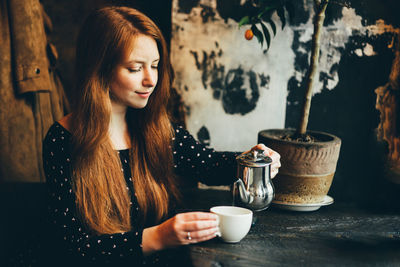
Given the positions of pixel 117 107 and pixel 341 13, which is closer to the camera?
pixel 117 107

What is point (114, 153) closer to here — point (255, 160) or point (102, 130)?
point (102, 130)

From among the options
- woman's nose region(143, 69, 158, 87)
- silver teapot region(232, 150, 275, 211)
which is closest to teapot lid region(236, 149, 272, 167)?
silver teapot region(232, 150, 275, 211)

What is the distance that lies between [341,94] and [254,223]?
79cm

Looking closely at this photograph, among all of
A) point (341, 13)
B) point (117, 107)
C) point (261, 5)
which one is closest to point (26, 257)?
point (117, 107)

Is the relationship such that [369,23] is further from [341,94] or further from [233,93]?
[233,93]

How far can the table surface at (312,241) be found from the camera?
937 mm

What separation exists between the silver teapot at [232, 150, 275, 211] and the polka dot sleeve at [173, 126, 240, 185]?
0.89 ft

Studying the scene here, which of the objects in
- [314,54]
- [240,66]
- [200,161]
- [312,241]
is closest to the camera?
[312,241]

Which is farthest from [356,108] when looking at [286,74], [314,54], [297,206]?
[297,206]

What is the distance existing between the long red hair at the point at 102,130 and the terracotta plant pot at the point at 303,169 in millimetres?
399

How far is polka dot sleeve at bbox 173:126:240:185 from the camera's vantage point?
1.40 meters

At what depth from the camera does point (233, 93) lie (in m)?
1.65

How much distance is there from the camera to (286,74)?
1632mm

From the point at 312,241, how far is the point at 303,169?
27 centimetres
